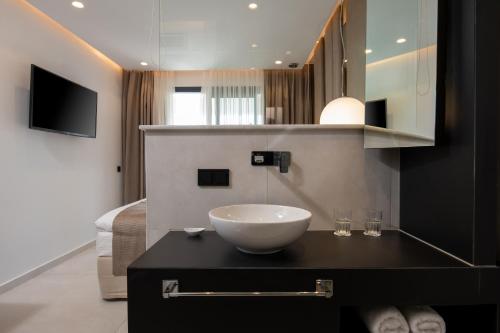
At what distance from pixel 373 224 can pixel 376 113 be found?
0.47 m

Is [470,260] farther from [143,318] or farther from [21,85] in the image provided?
[21,85]

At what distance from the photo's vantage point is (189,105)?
2.92 meters

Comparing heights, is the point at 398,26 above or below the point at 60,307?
above

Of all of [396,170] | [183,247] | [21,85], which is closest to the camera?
[183,247]

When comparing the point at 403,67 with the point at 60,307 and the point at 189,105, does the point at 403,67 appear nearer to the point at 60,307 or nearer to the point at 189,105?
the point at 189,105

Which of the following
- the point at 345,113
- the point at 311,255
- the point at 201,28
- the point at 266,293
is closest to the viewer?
the point at 266,293

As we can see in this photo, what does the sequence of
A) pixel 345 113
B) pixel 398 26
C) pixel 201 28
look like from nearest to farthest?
pixel 398 26 < pixel 345 113 < pixel 201 28

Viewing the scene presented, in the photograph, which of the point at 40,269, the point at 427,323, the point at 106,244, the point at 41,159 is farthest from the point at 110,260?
the point at 427,323

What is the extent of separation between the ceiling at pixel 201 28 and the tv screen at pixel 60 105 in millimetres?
647

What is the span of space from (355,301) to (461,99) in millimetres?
678

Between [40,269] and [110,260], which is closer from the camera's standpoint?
[110,260]

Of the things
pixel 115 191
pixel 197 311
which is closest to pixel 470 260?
pixel 197 311

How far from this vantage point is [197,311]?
76 centimetres

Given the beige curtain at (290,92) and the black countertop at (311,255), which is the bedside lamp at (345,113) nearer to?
the black countertop at (311,255)
